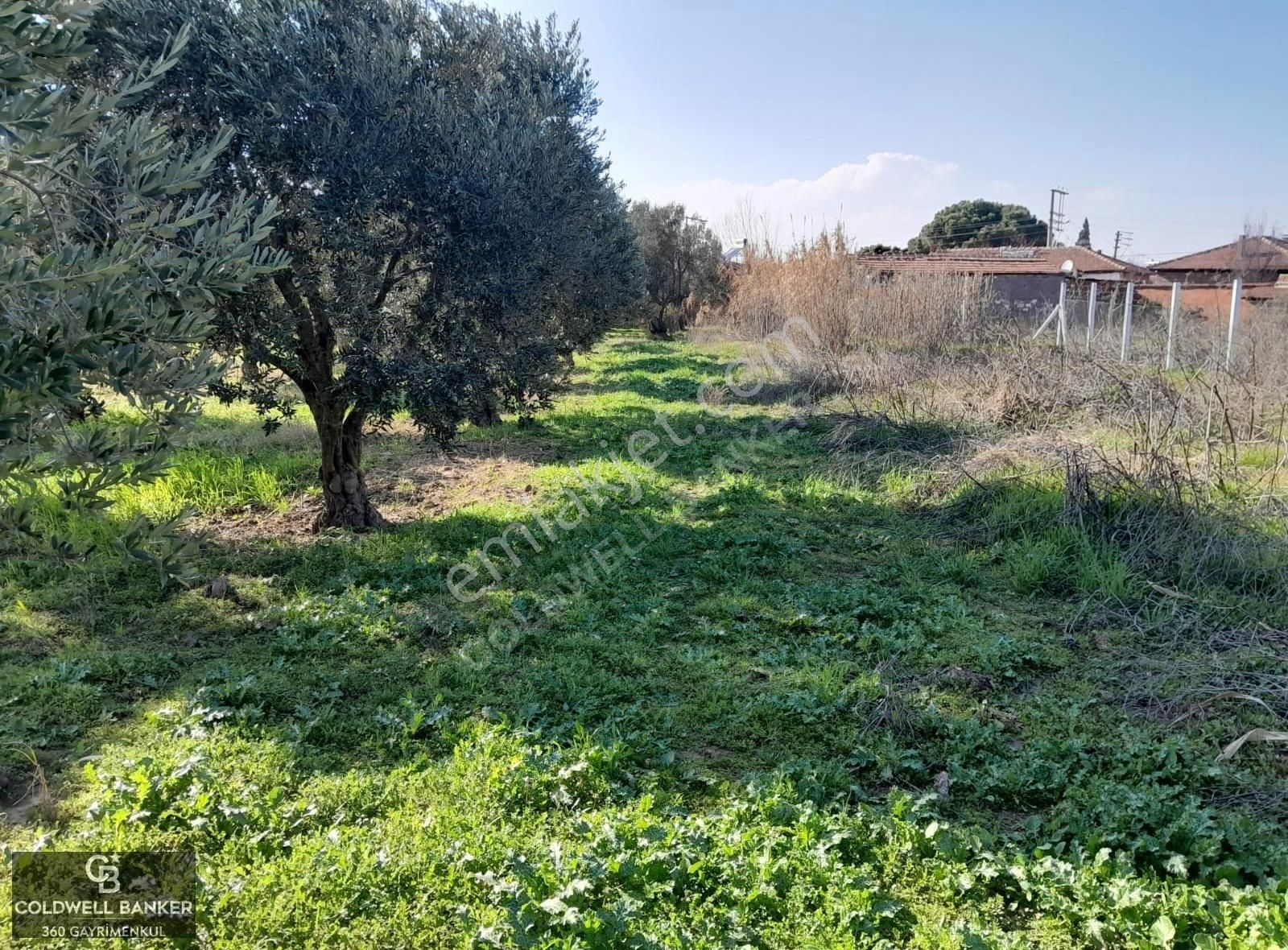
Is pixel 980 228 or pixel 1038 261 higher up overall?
pixel 980 228

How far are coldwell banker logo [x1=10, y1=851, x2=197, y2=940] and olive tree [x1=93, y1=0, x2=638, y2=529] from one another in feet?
12.5

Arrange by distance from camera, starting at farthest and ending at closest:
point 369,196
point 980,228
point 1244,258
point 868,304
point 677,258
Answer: point 980,228, point 1244,258, point 677,258, point 868,304, point 369,196

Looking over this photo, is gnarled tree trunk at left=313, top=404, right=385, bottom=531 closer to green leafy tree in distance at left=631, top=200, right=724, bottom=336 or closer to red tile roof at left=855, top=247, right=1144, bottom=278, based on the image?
green leafy tree in distance at left=631, top=200, right=724, bottom=336

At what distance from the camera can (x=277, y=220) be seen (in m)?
5.92

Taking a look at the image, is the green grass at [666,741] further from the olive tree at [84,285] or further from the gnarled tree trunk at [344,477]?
the olive tree at [84,285]

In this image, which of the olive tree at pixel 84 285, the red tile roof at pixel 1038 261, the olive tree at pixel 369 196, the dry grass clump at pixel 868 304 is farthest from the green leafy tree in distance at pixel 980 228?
the olive tree at pixel 84 285

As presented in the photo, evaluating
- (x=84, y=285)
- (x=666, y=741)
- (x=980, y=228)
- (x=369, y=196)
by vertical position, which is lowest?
(x=666, y=741)

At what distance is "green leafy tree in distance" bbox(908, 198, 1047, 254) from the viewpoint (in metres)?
57.9

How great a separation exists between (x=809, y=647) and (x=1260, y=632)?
2.74 m

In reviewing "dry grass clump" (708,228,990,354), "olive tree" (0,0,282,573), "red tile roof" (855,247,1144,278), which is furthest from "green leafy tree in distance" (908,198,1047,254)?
"olive tree" (0,0,282,573)

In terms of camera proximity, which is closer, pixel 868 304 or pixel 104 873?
pixel 104 873

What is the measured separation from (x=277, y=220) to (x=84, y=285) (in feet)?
12.5

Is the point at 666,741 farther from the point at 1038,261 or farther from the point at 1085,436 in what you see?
the point at 1038,261

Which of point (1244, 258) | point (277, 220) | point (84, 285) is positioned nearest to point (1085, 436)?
point (277, 220)
